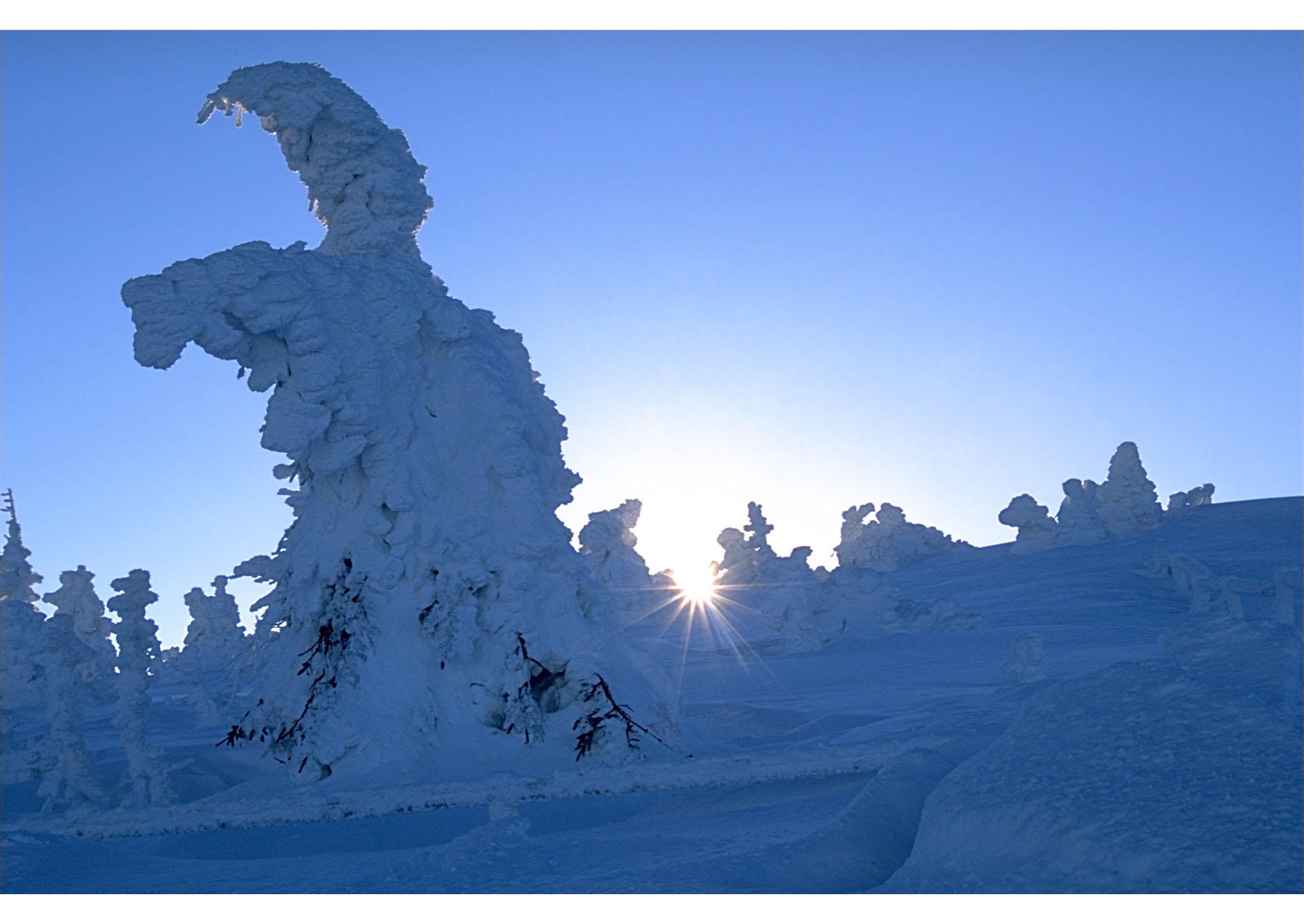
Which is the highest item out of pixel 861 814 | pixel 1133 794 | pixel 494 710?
pixel 494 710

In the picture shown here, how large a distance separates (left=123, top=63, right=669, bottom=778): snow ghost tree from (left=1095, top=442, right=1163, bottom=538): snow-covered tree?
2228 cm

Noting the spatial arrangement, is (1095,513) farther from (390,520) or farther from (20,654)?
(20,654)

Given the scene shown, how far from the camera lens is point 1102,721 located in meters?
5.07

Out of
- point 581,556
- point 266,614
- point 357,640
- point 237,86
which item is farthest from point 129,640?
point 237,86

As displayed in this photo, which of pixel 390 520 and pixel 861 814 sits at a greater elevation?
pixel 390 520

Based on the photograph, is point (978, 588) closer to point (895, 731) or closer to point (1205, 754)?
point (895, 731)

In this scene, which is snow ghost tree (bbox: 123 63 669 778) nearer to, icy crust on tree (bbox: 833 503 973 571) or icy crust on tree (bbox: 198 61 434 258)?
icy crust on tree (bbox: 198 61 434 258)

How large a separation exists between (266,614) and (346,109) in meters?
5.48

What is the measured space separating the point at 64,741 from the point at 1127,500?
87.8 feet

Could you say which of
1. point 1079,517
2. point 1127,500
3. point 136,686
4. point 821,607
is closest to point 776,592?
point 821,607

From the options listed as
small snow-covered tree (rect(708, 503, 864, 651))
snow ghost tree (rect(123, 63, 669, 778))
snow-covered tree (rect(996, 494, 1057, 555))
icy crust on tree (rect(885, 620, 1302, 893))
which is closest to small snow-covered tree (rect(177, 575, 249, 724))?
small snow-covered tree (rect(708, 503, 864, 651))

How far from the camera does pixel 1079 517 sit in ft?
95.3

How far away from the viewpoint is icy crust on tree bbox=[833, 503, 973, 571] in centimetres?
3372

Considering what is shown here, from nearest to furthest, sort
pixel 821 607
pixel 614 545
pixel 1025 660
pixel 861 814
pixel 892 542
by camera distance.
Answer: pixel 861 814
pixel 1025 660
pixel 821 607
pixel 614 545
pixel 892 542
